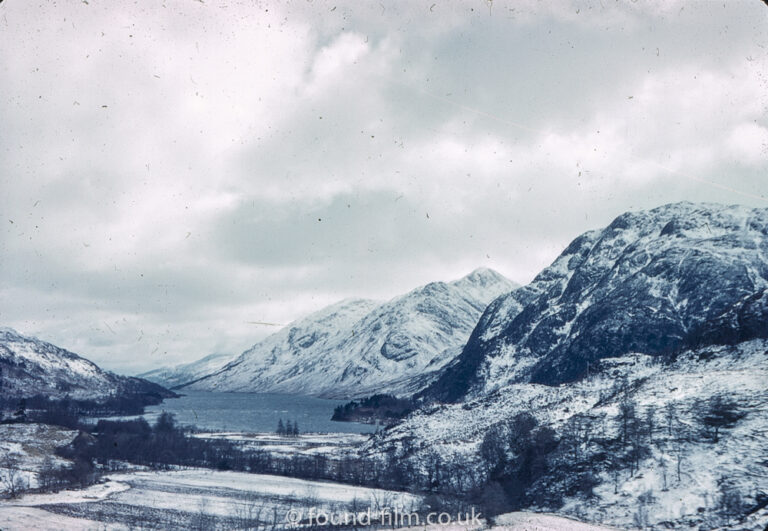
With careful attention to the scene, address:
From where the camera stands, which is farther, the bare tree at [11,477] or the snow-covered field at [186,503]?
the bare tree at [11,477]

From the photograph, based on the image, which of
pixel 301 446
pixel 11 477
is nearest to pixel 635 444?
pixel 11 477

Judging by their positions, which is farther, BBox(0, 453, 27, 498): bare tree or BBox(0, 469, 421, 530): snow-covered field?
BBox(0, 453, 27, 498): bare tree

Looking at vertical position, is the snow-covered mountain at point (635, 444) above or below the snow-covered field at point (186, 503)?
above

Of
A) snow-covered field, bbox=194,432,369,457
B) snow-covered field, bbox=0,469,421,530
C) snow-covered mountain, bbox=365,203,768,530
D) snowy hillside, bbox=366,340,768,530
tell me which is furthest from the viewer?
snow-covered field, bbox=194,432,369,457

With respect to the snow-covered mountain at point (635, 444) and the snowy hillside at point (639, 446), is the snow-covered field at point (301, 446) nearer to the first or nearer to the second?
the snow-covered mountain at point (635, 444)

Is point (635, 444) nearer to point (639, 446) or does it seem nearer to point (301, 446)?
point (639, 446)

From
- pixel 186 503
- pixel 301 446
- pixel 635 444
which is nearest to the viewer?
pixel 635 444

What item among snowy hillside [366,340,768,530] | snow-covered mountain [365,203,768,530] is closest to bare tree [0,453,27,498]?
snow-covered mountain [365,203,768,530]

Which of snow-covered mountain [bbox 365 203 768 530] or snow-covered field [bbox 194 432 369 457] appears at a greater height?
snow-covered mountain [bbox 365 203 768 530]

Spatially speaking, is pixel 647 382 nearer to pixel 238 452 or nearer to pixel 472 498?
pixel 472 498

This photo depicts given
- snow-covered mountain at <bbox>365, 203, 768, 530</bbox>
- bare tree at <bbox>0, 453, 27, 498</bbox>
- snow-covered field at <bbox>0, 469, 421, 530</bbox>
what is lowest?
snow-covered field at <bbox>0, 469, 421, 530</bbox>

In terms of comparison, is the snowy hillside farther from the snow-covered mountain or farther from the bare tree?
the bare tree

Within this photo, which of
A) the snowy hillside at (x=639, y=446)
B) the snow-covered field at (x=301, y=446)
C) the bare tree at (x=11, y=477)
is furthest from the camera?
the snow-covered field at (x=301, y=446)

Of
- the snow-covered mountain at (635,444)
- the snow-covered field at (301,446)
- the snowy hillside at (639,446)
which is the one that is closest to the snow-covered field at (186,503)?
the snow-covered mountain at (635,444)
